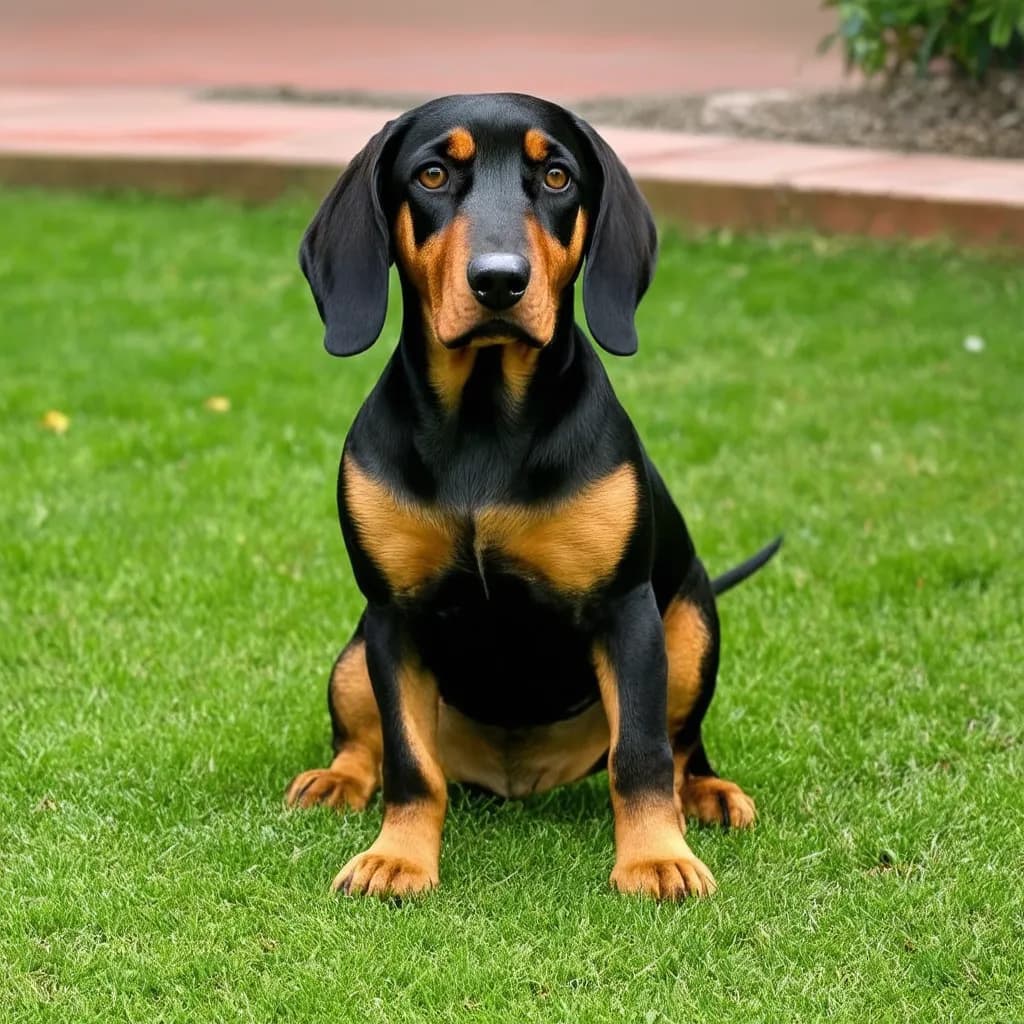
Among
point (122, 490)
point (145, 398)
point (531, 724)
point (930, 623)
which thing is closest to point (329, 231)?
point (531, 724)

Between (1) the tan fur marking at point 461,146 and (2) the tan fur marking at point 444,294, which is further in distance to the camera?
(1) the tan fur marking at point 461,146

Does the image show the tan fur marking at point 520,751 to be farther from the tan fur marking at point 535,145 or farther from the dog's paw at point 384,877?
the tan fur marking at point 535,145

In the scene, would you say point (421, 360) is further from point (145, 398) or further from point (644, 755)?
point (145, 398)

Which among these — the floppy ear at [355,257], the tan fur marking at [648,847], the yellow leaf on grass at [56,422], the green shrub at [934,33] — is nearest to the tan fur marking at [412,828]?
the tan fur marking at [648,847]

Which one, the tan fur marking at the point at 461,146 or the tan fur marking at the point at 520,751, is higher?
the tan fur marking at the point at 461,146

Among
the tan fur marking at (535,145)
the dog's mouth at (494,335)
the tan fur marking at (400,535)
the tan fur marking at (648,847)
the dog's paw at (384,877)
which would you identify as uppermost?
the tan fur marking at (535,145)

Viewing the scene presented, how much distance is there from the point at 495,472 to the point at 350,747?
963 millimetres

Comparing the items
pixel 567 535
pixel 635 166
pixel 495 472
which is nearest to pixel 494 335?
pixel 495 472

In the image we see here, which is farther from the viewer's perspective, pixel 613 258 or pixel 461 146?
pixel 613 258

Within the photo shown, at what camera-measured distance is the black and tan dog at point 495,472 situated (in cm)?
358

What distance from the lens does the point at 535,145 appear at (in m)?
3.54

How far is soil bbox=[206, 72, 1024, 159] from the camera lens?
1105 cm

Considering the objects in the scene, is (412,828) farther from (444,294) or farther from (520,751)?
(444,294)

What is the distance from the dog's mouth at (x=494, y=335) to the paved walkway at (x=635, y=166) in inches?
248
